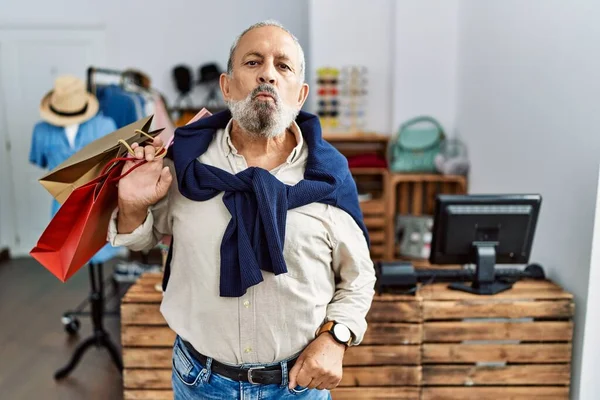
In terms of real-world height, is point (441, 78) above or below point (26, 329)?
above

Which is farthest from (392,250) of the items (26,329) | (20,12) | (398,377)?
(20,12)

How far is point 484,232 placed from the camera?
2.35 metres

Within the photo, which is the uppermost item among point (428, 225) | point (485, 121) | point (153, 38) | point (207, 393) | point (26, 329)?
point (153, 38)

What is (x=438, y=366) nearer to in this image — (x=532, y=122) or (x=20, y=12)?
(x=532, y=122)

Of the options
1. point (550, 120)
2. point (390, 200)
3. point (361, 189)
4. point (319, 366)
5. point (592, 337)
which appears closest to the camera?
point (319, 366)

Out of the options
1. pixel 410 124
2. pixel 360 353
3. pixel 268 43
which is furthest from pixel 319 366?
pixel 410 124

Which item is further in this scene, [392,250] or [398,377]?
[392,250]

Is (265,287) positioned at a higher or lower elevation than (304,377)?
higher

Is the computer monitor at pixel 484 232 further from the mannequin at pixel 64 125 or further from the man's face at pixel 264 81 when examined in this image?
the mannequin at pixel 64 125

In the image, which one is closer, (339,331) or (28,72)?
(339,331)

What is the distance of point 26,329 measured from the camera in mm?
3988

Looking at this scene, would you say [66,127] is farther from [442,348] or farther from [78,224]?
[442,348]

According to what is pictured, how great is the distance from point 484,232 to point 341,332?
4.04 ft

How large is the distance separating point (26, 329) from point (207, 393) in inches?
124
